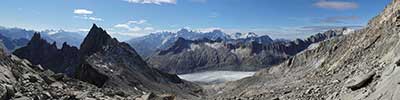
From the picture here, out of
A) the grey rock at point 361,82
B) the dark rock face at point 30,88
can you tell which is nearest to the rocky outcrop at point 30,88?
the dark rock face at point 30,88

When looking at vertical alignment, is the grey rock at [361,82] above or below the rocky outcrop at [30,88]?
above

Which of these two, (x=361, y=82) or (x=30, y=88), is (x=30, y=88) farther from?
(x=361, y=82)

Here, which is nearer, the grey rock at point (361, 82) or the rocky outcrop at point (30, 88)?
the grey rock at point (361, 82)

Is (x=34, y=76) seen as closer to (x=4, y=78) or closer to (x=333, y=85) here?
(x=4, y=78)

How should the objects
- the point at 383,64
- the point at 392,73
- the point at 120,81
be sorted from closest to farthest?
the point at 392,73 → the point at 383,64 → the point at 120,81

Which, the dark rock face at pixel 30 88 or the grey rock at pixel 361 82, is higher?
the grey rock at pixel 361 82

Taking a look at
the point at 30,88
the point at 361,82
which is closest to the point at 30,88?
the point at 30,88

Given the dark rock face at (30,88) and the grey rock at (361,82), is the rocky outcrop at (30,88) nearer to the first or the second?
the dark rock face at (30,88)

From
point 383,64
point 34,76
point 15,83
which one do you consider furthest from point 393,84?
point 34,76

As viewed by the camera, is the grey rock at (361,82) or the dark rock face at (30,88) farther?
the dark rock face at (30,88)

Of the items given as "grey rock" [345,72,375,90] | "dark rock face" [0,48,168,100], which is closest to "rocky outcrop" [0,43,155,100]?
"dark rock face" [0,48,168,100]

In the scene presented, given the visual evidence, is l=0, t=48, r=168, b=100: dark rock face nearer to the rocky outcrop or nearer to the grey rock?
the rocky outcrop
